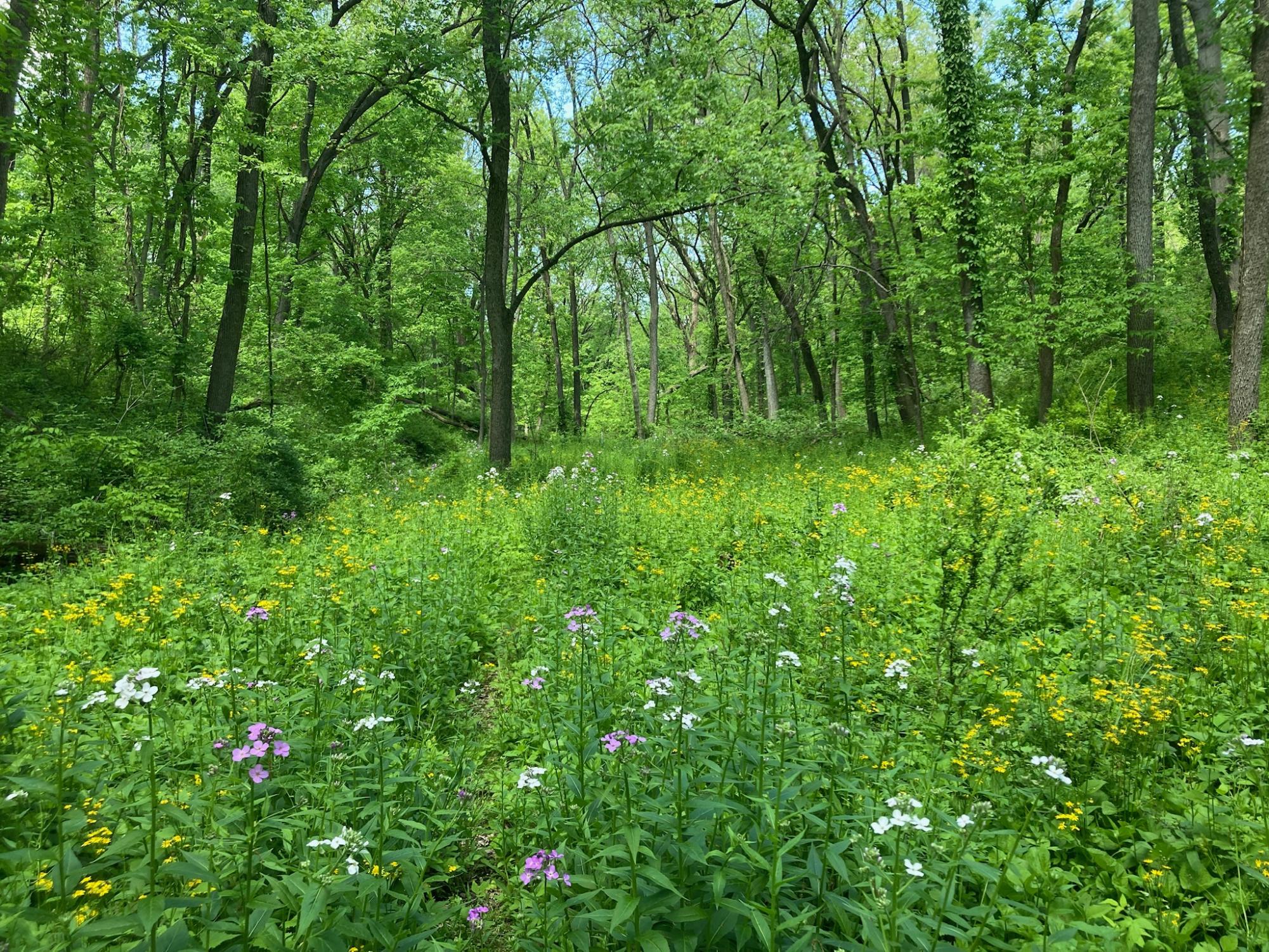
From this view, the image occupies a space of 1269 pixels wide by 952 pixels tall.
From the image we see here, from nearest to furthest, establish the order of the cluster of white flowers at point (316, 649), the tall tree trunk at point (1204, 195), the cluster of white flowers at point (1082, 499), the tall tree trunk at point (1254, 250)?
the cluster of white flowers at point (316, 649), the cluster of white flowers at point (1082, 499), the tall tree trunk at point (1254, 250), the tall tree trunk at point (1204, 195)

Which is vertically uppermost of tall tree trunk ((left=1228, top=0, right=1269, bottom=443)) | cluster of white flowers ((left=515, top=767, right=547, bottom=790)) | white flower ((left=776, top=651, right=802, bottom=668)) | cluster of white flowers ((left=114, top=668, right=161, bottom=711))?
tall tree trunk ((left=1228, top=0, right=1269, bottom=443))

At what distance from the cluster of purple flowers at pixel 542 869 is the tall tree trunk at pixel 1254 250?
10799 millimetres

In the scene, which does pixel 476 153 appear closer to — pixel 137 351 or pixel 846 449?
pixel 137 351

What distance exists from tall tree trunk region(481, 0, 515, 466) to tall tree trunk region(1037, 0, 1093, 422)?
10642 millimetres

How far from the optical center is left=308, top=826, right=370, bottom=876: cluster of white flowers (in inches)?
65.4

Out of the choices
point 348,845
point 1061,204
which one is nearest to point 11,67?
point 348,845

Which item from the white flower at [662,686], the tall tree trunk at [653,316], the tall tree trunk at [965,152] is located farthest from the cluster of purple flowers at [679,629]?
the tall tree trunk at [653,316]

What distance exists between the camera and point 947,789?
8.70 feet

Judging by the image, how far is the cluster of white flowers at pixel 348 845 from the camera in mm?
1662

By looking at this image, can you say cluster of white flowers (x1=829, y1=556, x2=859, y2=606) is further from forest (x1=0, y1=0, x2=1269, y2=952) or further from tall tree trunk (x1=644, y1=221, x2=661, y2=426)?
tall tree trunk (x1=644, y1=221, x2=661, y2=426)

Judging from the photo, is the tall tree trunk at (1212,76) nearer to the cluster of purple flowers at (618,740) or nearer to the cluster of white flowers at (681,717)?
the cluster of white flowers at (681,717)

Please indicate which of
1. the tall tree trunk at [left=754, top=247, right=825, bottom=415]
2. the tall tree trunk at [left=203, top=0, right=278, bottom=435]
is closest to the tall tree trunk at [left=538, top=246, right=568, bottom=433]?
the tall tree trunk at [left=754, top=247, right=825, bottom=415]

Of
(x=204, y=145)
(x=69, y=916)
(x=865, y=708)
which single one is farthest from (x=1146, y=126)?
(x=204, y=145)

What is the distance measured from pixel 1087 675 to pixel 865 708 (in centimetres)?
140
